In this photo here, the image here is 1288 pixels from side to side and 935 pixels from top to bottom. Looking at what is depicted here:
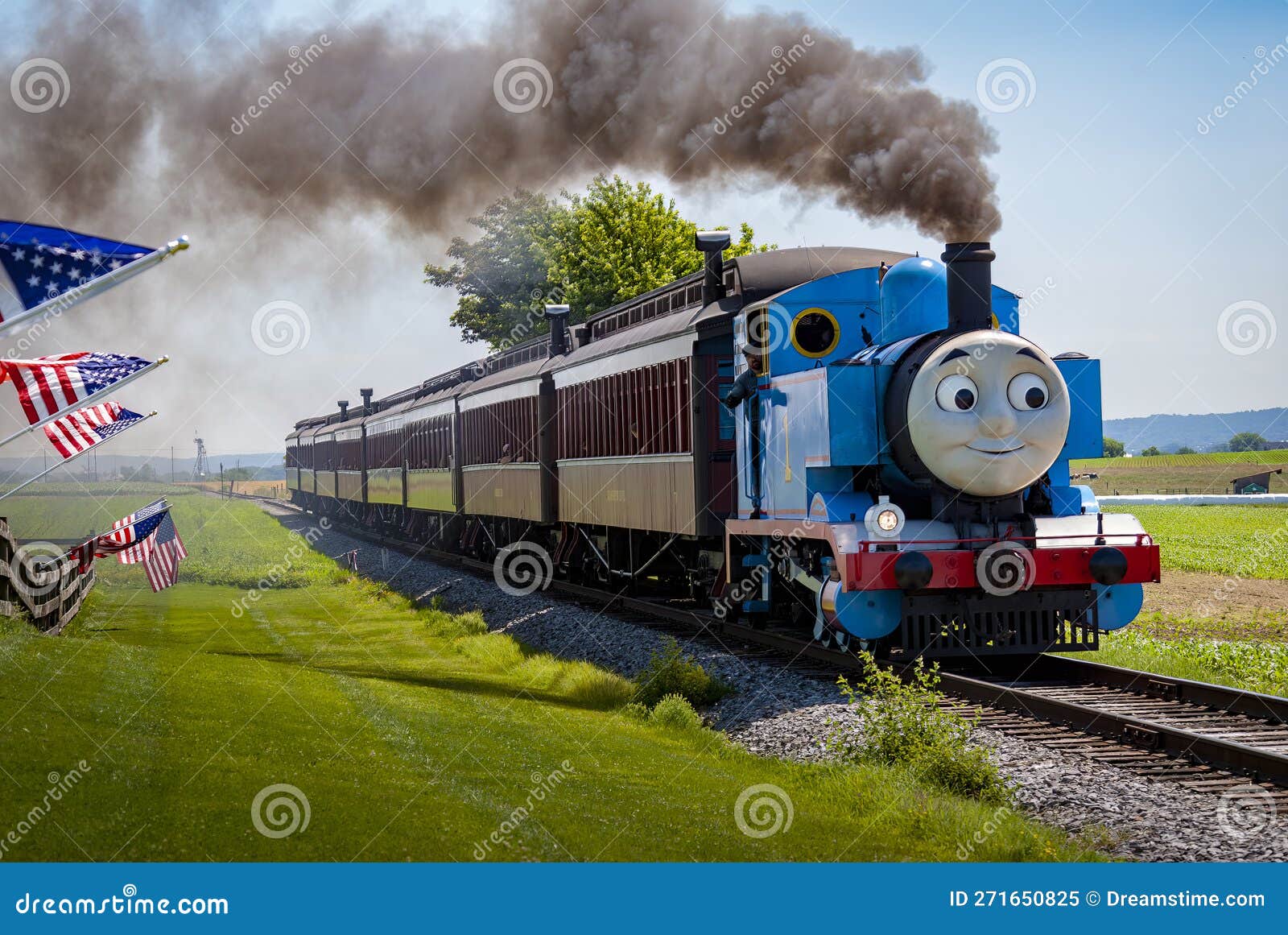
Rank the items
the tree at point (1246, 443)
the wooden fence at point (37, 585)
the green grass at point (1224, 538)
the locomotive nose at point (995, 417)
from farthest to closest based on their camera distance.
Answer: the tree at point (1246, 443)
the green grass at point (1224, 538)
the wooden fence at point (37, 585)
the locomotive nose at point (995, 417)

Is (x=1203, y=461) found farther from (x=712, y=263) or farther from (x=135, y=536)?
(x=135, y=536)

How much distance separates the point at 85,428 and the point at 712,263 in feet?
29.9

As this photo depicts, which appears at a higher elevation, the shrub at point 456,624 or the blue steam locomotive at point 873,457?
the blue steam locomotive at point 873,457

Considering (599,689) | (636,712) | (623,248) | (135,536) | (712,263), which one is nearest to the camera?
(636,712)

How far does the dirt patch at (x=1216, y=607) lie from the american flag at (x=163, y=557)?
14.6 m

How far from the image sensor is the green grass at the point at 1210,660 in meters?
11.6

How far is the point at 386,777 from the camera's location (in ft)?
23.2

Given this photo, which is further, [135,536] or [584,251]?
[584,251]

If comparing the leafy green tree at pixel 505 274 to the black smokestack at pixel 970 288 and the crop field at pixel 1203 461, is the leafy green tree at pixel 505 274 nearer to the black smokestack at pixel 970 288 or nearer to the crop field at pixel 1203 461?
the black smokestack at pixel 970 288

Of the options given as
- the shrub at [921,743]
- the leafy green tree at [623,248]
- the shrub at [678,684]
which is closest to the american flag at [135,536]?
the shrub at [678,684]

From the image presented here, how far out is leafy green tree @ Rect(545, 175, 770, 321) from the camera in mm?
43031

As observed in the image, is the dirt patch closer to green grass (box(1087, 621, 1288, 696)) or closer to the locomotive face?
green grass (box(1087, 621, 1288, 696))

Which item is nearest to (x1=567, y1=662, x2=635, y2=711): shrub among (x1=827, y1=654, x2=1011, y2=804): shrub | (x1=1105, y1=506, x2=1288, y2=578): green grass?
(x1=827, y1=654, x2=1011, y2=804): shrub

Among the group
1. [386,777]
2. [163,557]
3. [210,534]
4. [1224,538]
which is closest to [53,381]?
[163,557]
